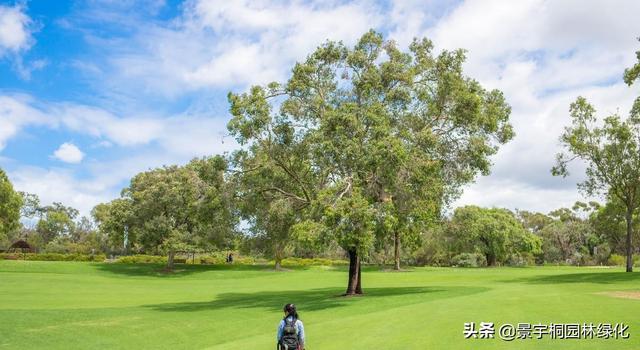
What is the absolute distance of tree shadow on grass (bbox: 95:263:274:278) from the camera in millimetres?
65438

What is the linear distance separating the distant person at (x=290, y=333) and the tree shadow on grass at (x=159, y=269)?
180ft

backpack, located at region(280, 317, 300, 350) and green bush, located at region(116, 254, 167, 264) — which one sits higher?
backpack, located at region(280, 317, 300, 350)

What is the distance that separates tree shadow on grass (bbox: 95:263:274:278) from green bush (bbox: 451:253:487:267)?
3586cm

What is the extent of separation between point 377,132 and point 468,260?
6711cm

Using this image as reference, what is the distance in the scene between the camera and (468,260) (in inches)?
3551

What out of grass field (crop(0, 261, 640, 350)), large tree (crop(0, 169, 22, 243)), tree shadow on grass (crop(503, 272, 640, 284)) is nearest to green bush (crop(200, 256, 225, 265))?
large tree (crop(0, 169, 22, 243))

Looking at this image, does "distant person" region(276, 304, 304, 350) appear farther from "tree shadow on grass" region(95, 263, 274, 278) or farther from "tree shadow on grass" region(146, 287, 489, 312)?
"tree shadow on grass" region(95, 263, 274, 278)

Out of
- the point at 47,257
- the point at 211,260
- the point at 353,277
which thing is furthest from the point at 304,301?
the point at 47,257

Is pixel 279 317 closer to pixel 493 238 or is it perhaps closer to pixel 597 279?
pixel 597 279

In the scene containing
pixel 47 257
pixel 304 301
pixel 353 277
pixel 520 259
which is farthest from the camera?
pixel 520 259

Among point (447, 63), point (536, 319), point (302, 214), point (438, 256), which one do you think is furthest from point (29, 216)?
point (536, 319)

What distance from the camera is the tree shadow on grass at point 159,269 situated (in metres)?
65.4

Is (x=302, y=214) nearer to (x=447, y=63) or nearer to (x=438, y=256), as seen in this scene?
(x=447, y=63)

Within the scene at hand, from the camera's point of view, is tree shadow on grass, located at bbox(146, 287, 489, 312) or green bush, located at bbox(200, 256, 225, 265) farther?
green bush, located at bbox(200, 256, 225, 265)
